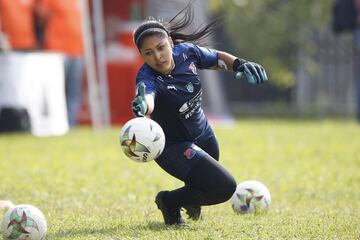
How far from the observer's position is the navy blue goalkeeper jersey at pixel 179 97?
5.79m

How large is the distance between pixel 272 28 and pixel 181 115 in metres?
16.1

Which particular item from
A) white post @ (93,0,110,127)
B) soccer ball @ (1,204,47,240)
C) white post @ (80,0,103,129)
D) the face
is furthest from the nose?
white post @ (93,0,110,127)

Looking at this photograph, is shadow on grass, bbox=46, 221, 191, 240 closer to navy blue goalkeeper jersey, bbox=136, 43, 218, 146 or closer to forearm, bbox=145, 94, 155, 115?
navy blue goalkeeper jersey, bbox=136, 43, 218, 146

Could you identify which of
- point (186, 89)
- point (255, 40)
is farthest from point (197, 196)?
point (255, 40)

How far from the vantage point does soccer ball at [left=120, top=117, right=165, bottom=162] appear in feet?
17.0

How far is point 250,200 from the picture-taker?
6.52 metres

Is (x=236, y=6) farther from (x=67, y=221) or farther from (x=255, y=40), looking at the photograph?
(x=67, y=221)

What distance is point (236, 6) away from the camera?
2184 cm

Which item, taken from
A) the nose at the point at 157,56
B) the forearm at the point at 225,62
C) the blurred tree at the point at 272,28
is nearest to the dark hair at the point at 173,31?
the nose at the point at 157,56

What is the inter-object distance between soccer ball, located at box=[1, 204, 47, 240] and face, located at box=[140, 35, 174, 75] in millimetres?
1381

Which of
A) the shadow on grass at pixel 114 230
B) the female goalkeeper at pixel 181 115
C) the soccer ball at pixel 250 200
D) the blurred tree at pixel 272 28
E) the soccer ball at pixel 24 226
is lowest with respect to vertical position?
the blurred tree at pixel 272 28

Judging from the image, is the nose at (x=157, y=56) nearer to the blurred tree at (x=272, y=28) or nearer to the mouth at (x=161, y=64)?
Answer: the mouth at (x=161, y=64)

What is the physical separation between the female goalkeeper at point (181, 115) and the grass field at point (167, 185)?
23cm

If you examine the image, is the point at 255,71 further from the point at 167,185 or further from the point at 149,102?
the point at 167,185
